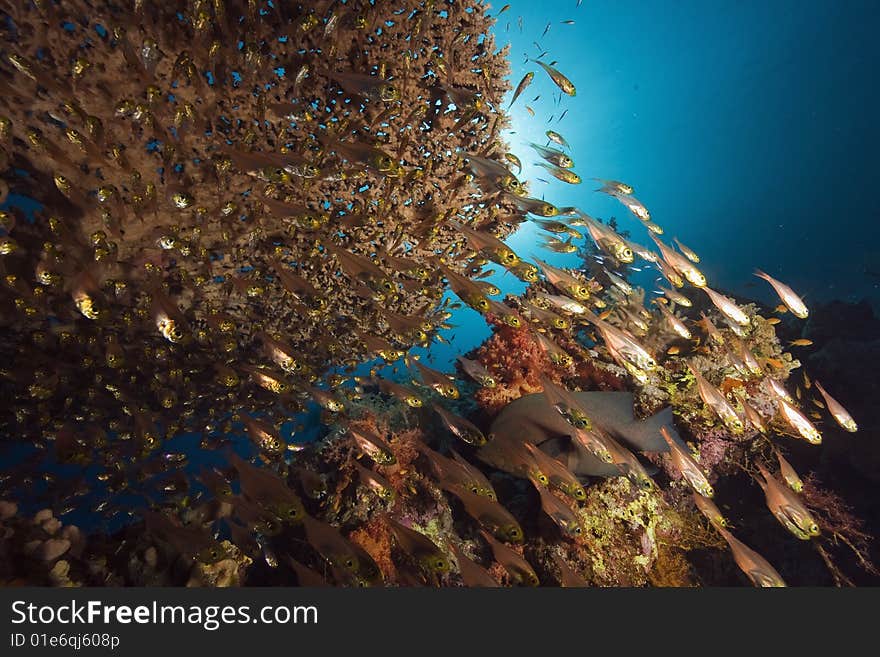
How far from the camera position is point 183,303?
496 centimetres

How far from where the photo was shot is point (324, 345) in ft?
22.2

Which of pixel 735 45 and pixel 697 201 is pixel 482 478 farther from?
pixel 697 201

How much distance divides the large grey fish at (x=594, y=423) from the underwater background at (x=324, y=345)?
0.12 ft

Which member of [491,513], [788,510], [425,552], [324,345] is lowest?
[425,552]

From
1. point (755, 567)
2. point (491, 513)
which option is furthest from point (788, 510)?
point (491, 513)

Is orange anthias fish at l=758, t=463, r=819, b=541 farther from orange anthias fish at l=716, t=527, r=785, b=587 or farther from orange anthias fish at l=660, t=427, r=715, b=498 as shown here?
orange anthias fish at l=716, t=527, r=785, b=587

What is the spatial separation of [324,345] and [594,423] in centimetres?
467

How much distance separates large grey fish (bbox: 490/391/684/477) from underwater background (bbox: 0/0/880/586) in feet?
0.12

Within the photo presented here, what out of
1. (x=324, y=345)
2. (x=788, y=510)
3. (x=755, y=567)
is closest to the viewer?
(x=755, y=567)

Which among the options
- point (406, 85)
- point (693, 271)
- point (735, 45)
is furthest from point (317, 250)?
point (735, 45)

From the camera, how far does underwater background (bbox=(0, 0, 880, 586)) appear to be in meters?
3.46

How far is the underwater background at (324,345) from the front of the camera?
11.4 ft

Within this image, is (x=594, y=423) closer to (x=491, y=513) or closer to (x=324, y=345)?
(x=491, y=513)

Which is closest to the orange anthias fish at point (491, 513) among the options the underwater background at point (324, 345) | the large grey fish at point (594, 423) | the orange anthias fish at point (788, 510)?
the underwater background at point (324, 345)
